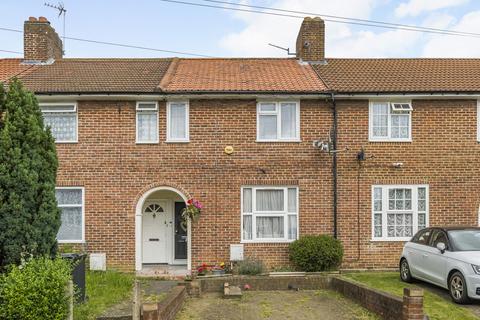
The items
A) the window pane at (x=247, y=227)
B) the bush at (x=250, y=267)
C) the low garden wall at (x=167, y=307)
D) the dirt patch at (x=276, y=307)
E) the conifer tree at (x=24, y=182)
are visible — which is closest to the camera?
the low garden wall at (x=167, y=307)

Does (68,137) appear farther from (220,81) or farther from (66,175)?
(220,81)

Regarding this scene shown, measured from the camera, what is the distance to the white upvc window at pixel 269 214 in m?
13.2

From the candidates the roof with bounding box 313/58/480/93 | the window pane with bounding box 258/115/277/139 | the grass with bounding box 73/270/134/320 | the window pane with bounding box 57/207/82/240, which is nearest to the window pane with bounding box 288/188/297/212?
the window pane with bounding box 258/115/277/139

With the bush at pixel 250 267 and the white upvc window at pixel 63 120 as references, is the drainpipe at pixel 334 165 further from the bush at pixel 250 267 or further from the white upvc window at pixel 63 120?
the white upvc window at pixel 63 120

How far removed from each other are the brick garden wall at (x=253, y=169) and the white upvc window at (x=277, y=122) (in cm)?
21

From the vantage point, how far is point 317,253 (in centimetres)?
→ 1237

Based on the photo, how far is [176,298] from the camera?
9.08 meters

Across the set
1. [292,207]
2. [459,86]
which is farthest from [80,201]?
[459,86]

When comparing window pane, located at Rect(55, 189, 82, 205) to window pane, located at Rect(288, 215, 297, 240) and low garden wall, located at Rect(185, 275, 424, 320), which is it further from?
window pane, located at Rect(288, 215, 297, 240)

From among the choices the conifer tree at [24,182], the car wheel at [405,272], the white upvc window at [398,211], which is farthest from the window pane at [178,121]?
the car wheel at [405,272]

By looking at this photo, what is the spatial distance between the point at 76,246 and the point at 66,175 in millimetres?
2070

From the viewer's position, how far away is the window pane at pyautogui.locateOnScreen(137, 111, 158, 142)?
13.3 meters

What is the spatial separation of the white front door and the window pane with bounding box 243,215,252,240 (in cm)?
263

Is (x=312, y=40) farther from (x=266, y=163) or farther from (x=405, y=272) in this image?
(x=405, y=272)
